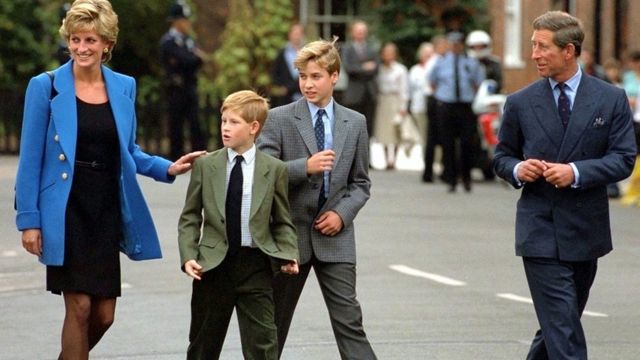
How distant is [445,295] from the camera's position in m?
12.3

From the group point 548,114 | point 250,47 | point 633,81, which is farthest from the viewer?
point 250,47

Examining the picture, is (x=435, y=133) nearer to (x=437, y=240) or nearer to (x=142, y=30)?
(x=437, y=240)

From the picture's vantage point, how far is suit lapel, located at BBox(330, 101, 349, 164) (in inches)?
320

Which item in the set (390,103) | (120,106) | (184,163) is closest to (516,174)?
(184,163)

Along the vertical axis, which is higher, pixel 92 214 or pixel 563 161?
pixel 563 161

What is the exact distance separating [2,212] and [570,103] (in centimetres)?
1057

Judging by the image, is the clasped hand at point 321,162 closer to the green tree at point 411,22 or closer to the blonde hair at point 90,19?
the blonde hair at point 90,19

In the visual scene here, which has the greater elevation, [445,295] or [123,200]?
[123,200]

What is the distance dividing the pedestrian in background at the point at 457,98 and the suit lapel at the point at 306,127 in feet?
43.9

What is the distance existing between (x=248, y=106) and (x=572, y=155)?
1392 mm

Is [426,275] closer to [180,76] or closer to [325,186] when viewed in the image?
[325,186]

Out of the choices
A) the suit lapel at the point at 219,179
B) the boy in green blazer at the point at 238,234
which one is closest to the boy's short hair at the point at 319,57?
the boy in green blazer at the point at 238,234

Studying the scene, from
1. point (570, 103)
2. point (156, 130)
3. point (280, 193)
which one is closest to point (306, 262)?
point (280, 193)

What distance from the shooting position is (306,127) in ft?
26.7
